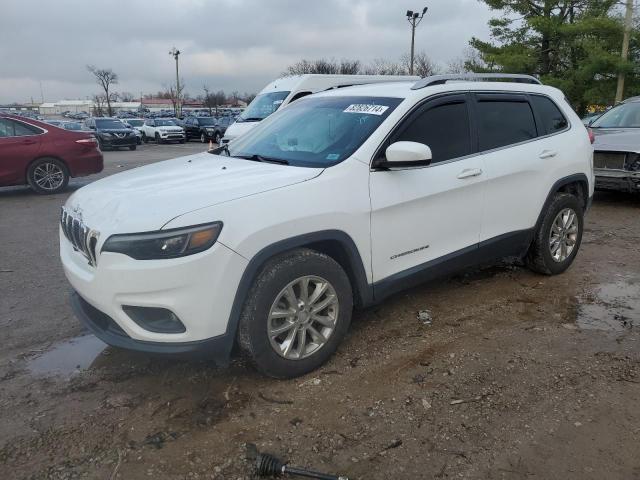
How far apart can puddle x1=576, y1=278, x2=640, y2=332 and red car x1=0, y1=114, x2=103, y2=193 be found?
31.5ft

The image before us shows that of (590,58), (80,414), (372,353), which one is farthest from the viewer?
(590,58)

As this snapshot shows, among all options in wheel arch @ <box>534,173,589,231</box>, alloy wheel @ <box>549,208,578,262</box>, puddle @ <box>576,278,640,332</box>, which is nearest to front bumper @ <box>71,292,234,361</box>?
A: puddle @ <box>576,278,640,332</box>

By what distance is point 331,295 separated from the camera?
3.36 m

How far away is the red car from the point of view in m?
10.1

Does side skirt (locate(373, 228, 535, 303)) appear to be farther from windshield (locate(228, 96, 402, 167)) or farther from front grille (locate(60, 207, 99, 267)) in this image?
front grille (locate(60, 207, 99, 267))

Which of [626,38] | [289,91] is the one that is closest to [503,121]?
[289,91]

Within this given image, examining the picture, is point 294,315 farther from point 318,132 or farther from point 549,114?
point 549,114

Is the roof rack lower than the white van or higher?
lower

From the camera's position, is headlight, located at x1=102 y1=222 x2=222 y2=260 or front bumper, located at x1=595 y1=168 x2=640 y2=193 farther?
front bumper, located at x1=595 y1=168 x2=640 y2=193

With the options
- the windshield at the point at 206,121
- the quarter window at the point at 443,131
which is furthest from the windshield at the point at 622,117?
the windshield at the point at 206,121

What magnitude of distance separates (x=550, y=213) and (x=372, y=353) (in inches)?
89.9

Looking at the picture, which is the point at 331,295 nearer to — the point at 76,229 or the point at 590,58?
the point at 76,229

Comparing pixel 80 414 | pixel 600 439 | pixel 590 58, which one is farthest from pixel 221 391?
pixel 590 58

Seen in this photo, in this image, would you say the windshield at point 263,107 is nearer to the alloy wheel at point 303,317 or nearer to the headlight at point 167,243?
the alloy wheel at point 303,317
